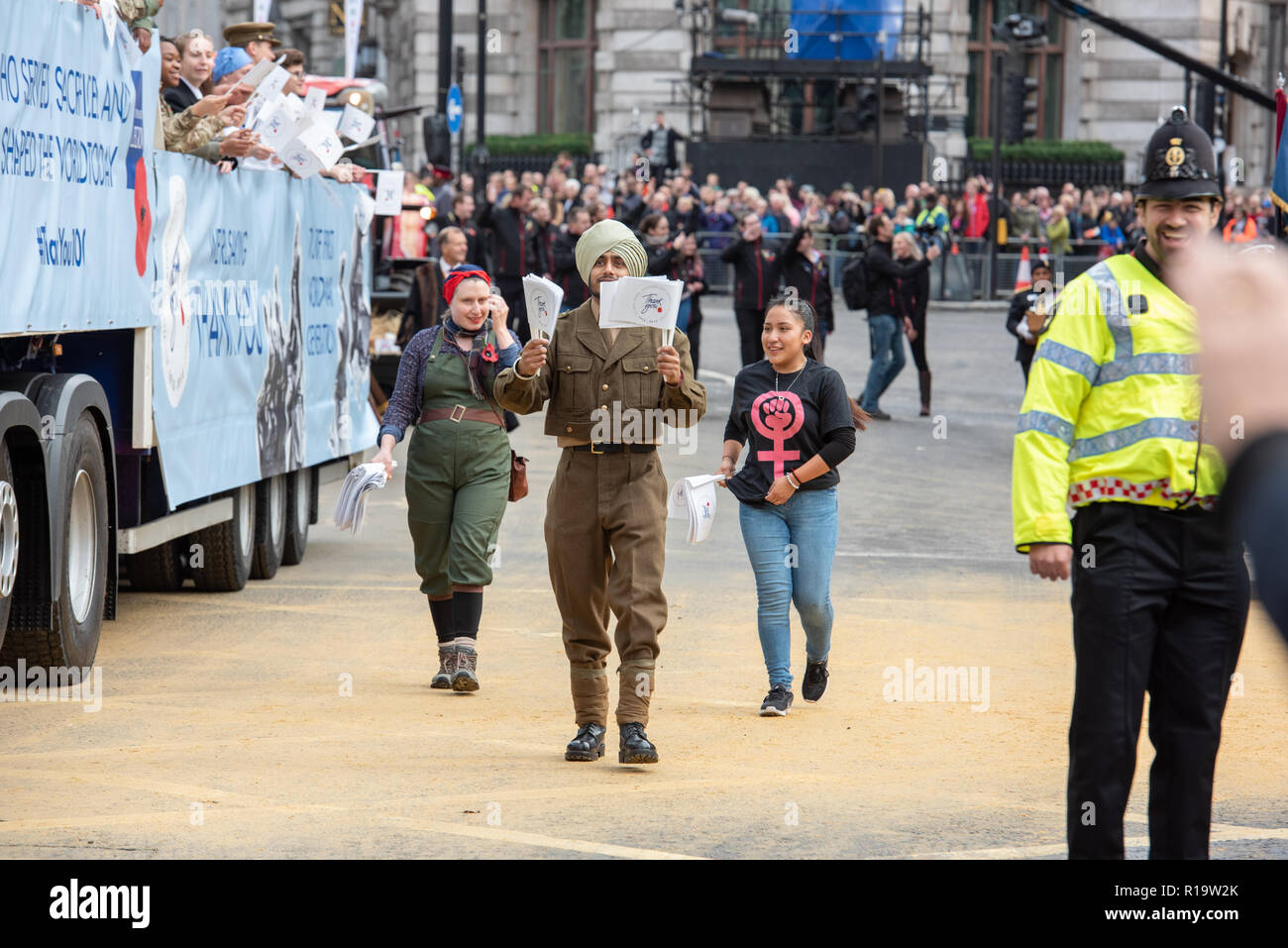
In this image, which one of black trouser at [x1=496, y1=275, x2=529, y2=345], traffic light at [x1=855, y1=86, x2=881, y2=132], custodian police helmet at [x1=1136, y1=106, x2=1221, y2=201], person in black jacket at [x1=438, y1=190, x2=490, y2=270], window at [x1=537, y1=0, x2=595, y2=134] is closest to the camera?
custodian police helmet at [x1=1136, y1=106, x2=1221, y2=201]

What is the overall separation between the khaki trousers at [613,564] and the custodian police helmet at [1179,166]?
250cm

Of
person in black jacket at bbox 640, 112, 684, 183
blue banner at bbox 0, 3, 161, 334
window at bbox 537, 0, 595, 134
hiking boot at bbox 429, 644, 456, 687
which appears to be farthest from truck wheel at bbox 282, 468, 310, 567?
window at bbox 537, 0, 595, 134

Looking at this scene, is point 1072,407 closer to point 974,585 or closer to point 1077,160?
point 974,585

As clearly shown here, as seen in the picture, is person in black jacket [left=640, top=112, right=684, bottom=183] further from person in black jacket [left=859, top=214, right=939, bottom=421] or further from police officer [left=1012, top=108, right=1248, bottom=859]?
police officer [left=1012, top=108, right=1248, bottom=859]

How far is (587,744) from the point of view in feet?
24.3

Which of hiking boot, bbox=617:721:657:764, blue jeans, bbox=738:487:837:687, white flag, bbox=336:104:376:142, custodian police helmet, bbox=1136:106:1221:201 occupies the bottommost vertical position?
hiking boot, bbox=617:721:657:764

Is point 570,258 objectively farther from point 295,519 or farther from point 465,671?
point 465,671

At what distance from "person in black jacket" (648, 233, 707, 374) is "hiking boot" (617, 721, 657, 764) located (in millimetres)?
12652

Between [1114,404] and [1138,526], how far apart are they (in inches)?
12.4

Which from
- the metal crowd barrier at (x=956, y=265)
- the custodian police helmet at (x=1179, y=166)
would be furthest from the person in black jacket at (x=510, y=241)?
the custodian police helmet at (x=1179, y=166)

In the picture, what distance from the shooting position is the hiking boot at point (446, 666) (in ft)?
29.0

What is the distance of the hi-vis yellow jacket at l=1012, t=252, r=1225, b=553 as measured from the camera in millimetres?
5031

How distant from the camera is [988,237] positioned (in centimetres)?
3609
